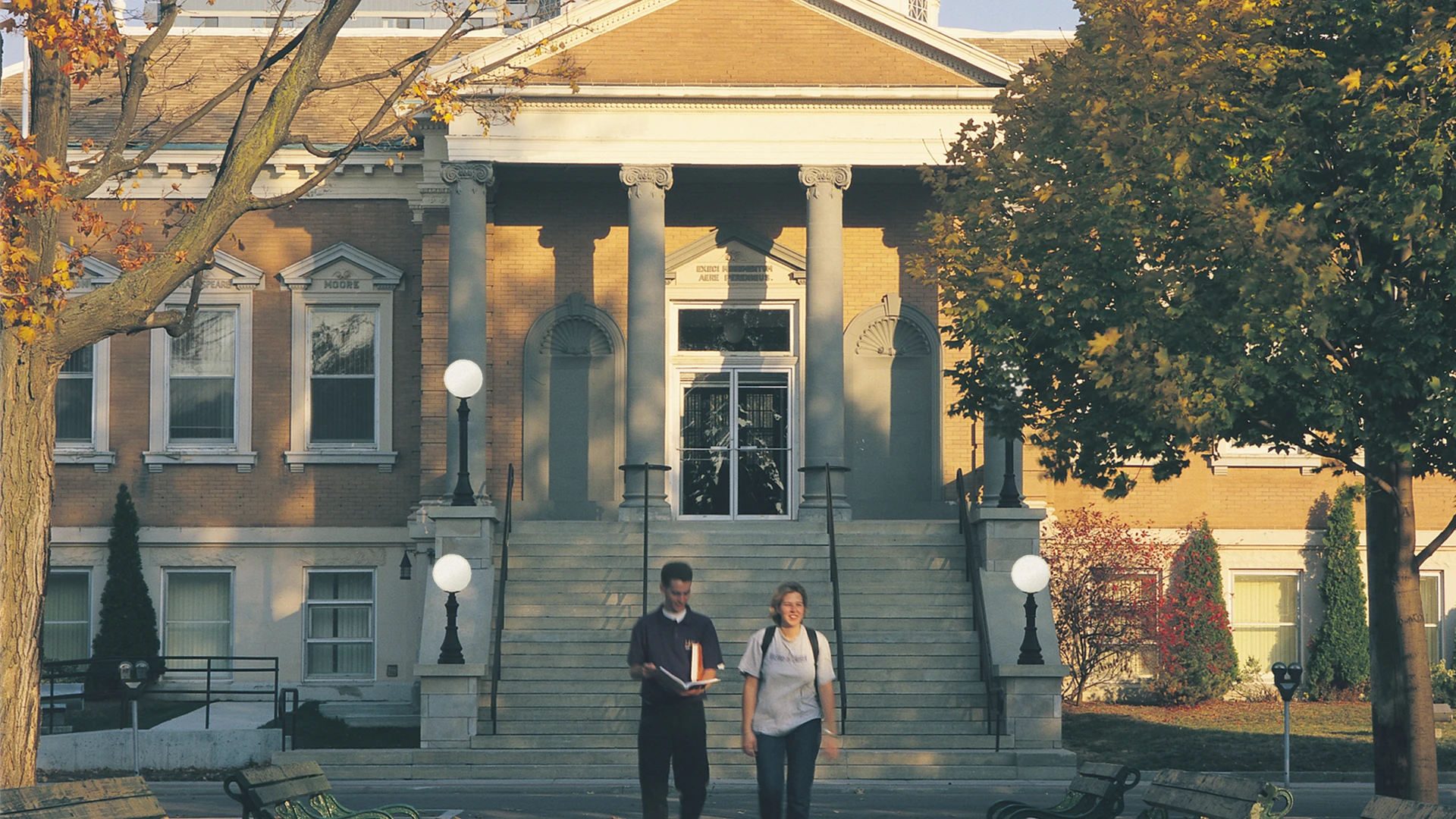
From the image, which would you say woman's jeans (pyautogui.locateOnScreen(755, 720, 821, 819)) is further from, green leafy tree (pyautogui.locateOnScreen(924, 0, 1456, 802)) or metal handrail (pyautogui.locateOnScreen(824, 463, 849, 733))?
metal handrail (pyautogui.locateOnScreen(824, 463, 849, 733))

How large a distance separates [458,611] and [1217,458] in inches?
471

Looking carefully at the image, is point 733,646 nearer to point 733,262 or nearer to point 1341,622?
point 733,262

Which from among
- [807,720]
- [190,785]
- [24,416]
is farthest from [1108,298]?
[190,785]

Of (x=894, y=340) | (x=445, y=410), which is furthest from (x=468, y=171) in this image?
(x=894, y=340)

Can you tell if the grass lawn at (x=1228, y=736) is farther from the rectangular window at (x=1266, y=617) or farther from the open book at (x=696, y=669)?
the open book at (x=696, y=669)

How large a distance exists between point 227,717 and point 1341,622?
1592cm

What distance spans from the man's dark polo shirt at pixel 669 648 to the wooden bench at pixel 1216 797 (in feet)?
9.77

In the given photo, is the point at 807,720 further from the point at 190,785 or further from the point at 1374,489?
the point at 190,785

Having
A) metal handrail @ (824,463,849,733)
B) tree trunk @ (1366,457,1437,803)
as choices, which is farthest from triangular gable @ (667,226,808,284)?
tree trunk @ (1366,457,1437,803)

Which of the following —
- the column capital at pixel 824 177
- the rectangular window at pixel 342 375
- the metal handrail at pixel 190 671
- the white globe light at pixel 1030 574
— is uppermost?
the column capital at pixel 824 177

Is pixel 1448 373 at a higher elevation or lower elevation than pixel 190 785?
higher

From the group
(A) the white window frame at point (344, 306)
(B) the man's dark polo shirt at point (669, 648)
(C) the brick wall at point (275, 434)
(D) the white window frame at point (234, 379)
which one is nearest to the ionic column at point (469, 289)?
(C) the brick wall at point (275, 434)

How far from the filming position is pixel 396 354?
985 inches

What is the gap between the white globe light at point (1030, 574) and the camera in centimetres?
1714
